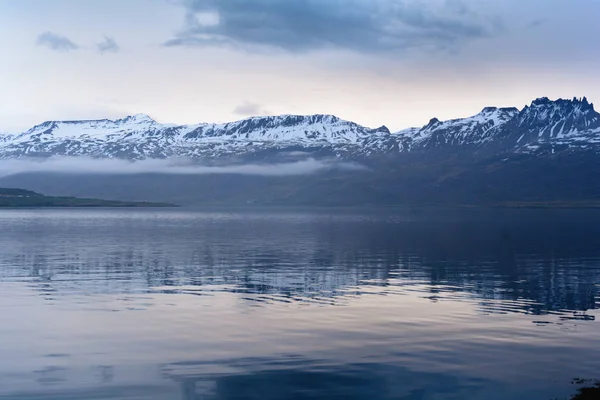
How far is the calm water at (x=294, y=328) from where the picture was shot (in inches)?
1178

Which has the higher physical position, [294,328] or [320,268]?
[320,268]

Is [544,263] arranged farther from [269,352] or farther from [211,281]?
[269,352]

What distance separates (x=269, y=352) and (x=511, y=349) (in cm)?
1238

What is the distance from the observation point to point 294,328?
1609 inches

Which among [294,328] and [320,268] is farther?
[320,268]

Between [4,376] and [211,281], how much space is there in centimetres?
3222

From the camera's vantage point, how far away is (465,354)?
3491cm

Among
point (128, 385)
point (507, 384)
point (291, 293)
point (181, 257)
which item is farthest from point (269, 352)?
point (181, 257)

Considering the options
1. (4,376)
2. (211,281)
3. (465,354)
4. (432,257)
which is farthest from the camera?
(432,257)

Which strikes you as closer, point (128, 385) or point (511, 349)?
point (128, 385)

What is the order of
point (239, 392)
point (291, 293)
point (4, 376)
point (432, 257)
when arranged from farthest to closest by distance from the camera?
point (432, 257) → point (291, 293) → point (4, 376) → point (239, 392)

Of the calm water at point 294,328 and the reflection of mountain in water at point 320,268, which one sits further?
the reflection of mountain in water at point 320,268

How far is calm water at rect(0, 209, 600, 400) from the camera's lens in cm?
2992

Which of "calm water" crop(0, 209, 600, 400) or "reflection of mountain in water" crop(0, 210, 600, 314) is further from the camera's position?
"reflection of mountain in water" crop(0, 210, 600, 314)
